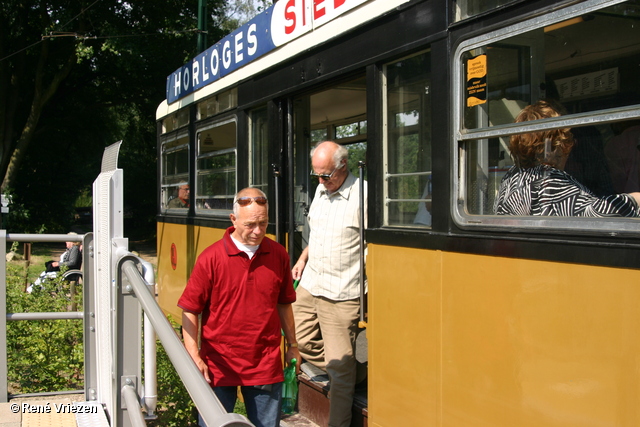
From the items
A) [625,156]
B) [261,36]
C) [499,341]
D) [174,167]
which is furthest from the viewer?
[174,167]

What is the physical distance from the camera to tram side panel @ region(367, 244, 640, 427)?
2330 millimetres

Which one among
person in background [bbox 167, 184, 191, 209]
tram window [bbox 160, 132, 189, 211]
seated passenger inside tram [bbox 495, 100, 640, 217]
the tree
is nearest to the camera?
seated passenger inside tram [bbox 495, 100, 640, 217]

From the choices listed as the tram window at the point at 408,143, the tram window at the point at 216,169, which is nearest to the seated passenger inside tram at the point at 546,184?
the tram window at the point at 408,143

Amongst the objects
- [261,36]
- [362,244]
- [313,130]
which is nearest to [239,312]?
[362,244]

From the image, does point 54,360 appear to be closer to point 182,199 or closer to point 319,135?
point 182,199

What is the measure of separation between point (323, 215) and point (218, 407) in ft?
9.45

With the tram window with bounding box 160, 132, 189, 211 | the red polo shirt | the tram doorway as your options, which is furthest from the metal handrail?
the tram window with bounding box 160, 132, 189, 211

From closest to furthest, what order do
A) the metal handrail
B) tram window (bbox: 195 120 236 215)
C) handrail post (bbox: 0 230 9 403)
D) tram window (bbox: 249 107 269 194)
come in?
the metal handrail < handrail post (bbox: 0 230 9 403) < tram window (bbox: 249 107 269 194) < tram window (bbox: 195 120 236 215)

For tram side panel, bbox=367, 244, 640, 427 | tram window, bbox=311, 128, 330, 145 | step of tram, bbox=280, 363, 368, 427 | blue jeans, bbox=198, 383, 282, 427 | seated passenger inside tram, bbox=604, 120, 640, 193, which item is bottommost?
step of tram, bbox=280, 363, 368, 427

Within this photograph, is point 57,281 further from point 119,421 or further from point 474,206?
point 474,206

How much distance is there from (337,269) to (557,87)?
6.52 ft

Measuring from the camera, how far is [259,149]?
5305 millimetres

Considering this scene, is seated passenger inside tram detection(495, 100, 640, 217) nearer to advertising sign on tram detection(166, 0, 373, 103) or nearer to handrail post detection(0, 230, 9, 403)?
advertising sign on tram detection(166, 0, 373, 103)

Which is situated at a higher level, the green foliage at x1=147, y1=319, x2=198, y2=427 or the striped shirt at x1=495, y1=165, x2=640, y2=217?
the striped shirt at x1=495, y1=165, x2=640, y2=217
